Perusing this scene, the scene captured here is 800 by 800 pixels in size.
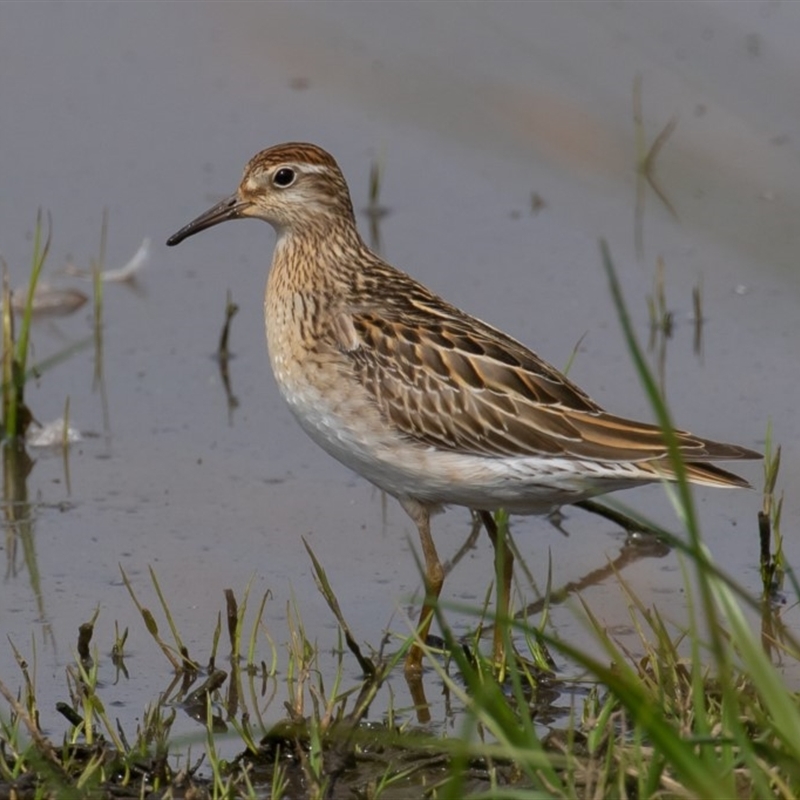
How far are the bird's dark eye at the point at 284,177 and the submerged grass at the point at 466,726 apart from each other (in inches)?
76.0

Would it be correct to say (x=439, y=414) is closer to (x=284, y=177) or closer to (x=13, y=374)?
(x=284, y=177)

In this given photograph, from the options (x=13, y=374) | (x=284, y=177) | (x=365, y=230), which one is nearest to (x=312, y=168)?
(x=284, y=177)

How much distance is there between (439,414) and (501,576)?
188 centimetres

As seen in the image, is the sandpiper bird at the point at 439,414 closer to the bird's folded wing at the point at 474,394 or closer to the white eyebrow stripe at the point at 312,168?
the bird's folded wing at the point at 474,394

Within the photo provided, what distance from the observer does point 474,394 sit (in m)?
7.43

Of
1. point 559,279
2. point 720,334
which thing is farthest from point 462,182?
point 720,334

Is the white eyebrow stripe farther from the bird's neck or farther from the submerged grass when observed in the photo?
the submerged grass

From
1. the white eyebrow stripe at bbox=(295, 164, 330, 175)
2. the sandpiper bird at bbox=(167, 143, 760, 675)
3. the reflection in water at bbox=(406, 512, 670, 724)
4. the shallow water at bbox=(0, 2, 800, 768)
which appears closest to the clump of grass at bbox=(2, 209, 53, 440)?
the shallow water at bbox=(0, 2, 800, 768)

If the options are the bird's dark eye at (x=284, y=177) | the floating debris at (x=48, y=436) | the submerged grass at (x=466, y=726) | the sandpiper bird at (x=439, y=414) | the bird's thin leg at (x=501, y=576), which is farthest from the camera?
the floating debris at (x=48, y=436)

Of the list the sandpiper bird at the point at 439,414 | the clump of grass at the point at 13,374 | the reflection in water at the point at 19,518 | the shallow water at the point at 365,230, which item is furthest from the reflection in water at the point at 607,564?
the clump of grass at the point at 13,374

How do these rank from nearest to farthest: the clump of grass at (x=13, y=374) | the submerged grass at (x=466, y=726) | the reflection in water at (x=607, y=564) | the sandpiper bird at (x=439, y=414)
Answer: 1. the submerged grass at (x=466, y=726)
2. the sandpiper bird at (x=439, y=414)
3. the reflection in water at (x=607, y=564)
4. the clump of grass at (x=13, y=374)

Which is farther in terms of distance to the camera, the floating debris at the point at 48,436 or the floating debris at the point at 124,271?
the floating debris at the point at 124,271

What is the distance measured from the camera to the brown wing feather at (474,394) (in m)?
7.23

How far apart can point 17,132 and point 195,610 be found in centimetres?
527
